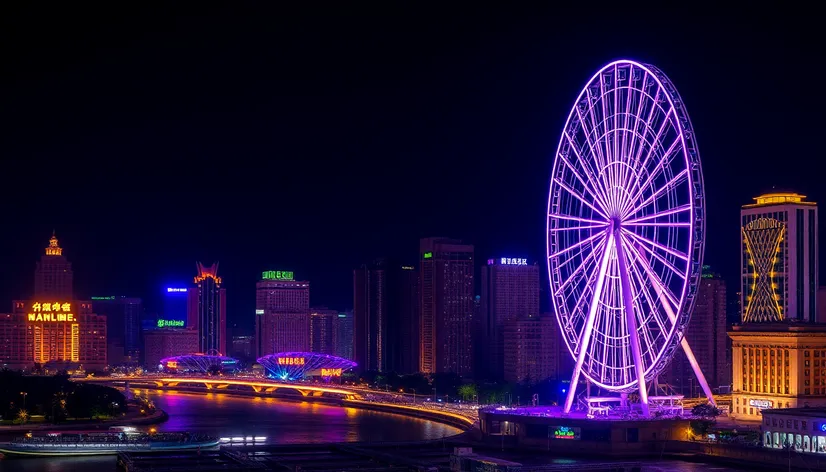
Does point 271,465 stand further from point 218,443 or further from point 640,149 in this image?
point 640,149

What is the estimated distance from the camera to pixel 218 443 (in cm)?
5466

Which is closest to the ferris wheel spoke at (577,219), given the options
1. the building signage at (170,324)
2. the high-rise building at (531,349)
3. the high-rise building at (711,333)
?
the high-rise building at (711,333)

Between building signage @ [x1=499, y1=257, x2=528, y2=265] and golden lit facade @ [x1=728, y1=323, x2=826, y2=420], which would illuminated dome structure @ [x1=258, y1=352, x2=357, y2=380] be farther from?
golden lit facade @ [x1=728, y1=323, x2=826, y2=420]

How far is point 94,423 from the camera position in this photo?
66750 mm

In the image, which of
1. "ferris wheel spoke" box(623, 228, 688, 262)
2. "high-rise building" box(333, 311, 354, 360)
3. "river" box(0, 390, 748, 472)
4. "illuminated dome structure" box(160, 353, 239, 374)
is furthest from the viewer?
"high-rise building" box(333, 311, 354, 360)

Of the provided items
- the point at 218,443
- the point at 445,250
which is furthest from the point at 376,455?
the point at 445,250

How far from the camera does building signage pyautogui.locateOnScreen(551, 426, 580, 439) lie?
48219 mm

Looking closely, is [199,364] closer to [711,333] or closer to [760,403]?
[711,333]

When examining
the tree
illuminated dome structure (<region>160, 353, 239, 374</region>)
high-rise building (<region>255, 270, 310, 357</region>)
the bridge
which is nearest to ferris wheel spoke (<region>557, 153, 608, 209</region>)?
the tree

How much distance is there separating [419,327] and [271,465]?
67564 millimetres

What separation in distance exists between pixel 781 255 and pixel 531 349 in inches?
1274

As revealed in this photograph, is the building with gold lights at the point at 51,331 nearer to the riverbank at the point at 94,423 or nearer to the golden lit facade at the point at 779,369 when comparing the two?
the riverbank at the point at 94,423

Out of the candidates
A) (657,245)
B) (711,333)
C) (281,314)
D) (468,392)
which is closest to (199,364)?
(281,314)

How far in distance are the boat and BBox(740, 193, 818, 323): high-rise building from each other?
30739mm
